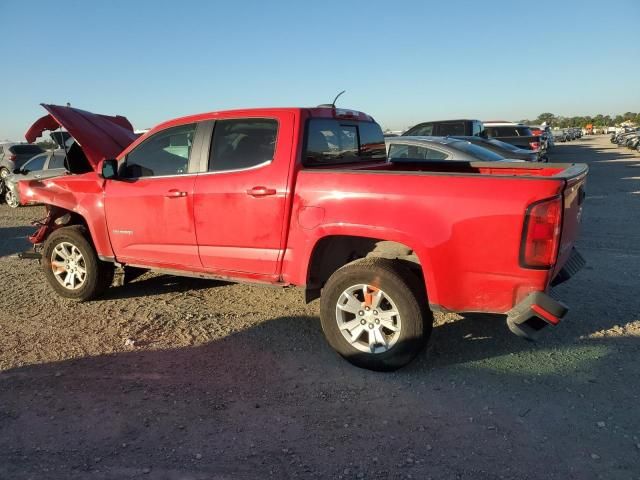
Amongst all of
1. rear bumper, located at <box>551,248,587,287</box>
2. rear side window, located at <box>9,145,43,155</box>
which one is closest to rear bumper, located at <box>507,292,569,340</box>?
rear bumper, located at <box>551,248,587,287</box>

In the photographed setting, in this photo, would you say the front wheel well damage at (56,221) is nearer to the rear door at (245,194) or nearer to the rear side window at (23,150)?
the rear door at (245,194)

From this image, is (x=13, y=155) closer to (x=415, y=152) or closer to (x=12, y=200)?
(x=12, y=200)

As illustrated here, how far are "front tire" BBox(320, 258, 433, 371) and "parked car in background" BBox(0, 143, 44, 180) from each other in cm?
1539

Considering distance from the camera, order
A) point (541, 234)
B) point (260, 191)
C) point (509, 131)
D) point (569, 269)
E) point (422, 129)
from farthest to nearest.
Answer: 1. point (509, 131)
2. point (422, 129)
3. point (260, 191)
4. point (569, 269)
5. point (541, 234)

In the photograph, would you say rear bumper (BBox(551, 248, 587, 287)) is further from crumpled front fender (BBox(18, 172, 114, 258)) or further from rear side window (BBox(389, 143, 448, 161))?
rear side window (BBox(389, 143, 448, 161))

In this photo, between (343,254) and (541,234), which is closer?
(541,234)

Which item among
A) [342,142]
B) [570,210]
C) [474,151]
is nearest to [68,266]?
[342,142]

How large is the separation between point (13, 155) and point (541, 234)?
57.9 feet

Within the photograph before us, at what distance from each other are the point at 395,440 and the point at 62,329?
11.3ft

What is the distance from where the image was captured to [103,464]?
2748 mm

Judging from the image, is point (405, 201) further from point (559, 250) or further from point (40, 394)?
point (40, 394)

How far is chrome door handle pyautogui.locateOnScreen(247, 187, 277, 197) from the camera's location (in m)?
4.05

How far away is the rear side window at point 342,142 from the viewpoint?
169 inches

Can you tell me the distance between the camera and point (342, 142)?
187 inches
